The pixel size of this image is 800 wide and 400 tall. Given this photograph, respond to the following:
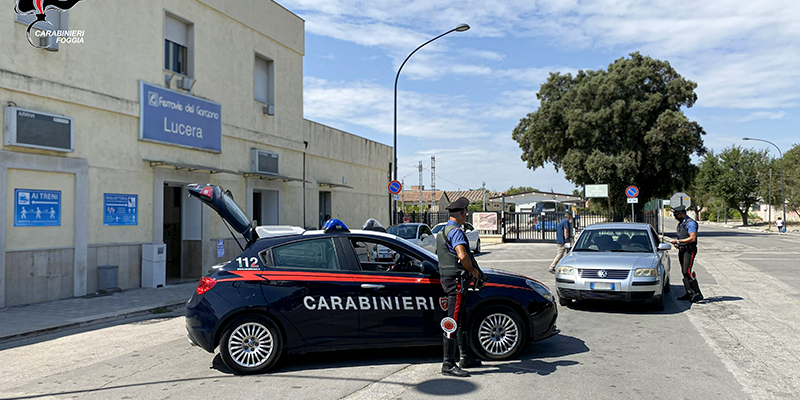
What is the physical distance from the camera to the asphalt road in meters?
5.25

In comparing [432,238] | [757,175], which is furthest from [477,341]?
[757,175]

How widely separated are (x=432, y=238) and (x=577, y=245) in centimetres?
904

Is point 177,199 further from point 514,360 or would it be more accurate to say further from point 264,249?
point 514,360

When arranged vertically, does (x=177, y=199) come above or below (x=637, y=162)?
below

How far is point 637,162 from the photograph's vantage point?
119ft

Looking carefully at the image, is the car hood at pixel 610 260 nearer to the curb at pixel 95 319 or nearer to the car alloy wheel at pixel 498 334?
the car alloy wheel at pixel 498 334

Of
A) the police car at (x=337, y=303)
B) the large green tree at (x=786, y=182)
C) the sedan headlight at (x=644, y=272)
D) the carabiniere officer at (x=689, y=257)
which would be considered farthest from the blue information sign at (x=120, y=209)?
the large green tree at (x=786, y=182)

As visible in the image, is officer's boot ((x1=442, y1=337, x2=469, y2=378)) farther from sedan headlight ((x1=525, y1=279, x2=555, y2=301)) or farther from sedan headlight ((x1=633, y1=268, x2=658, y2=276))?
sedan headlight ((x1=633, y1=268, x2=658, y2=276))

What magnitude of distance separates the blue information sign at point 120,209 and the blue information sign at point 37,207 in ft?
3.65

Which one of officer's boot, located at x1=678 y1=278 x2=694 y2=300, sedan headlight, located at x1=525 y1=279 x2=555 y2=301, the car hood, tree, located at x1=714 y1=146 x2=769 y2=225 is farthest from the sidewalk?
tree, located at x1=714 y1=146 x2=769 y2=225

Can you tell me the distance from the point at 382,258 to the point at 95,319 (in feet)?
18.7

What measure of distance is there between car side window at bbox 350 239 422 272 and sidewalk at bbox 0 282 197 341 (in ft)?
17.9

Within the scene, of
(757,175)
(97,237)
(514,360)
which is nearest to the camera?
(514,360)

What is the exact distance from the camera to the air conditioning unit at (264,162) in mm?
17125
